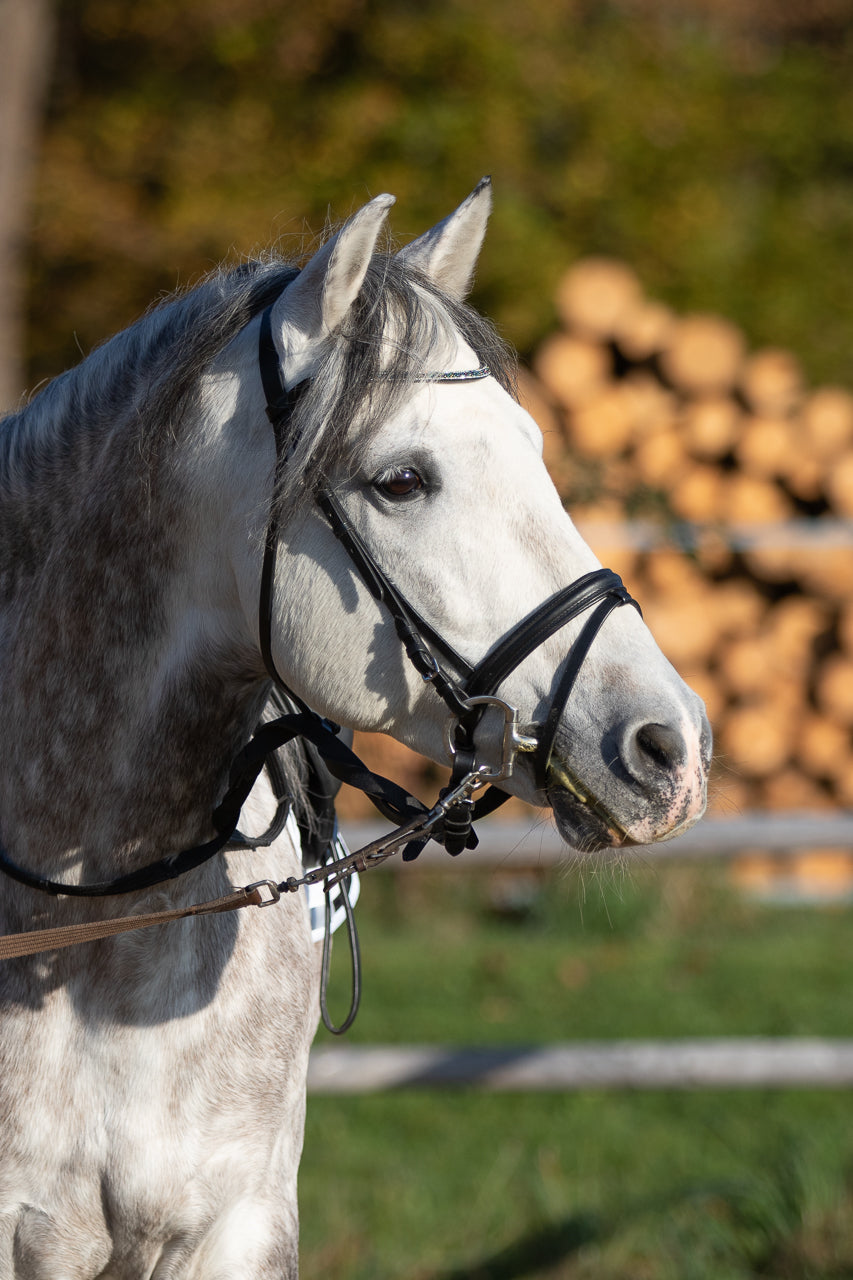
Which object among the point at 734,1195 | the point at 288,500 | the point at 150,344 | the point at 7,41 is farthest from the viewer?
the point at 7,41

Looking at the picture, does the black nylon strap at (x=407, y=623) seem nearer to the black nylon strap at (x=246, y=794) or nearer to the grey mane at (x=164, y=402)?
the grey mane at (x=164, y=402)

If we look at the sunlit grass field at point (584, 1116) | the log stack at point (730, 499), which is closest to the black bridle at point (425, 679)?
the sunlit grass field at point (584, 1116)

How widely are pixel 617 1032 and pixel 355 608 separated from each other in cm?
393

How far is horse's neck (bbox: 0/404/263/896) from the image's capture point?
1807mm

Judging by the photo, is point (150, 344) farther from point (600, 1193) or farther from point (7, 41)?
point (7, 41)

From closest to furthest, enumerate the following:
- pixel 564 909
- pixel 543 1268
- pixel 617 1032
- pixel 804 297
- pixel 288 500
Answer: pixel 288 500 < pixel 543 1268 < pixel 617 1032 < pixel 564 909 < pixel 804 297

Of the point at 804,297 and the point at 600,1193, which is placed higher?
the point at 804,297

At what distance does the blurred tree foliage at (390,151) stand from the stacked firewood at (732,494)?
213 centimetres

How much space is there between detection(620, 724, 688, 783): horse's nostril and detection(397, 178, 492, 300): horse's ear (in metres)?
0.79

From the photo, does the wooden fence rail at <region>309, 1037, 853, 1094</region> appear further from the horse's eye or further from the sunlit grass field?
the horse's eye

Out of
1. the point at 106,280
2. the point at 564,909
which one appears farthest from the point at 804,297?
the point at 564,909

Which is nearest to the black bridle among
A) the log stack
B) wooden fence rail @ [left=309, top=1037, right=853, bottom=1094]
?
wooden fence rail @ [left=309, top=1037, right=853, bottom=1094]

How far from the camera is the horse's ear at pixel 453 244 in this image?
6.30 feet

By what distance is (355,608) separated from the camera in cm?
167
